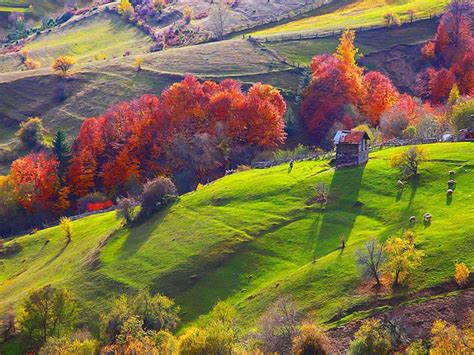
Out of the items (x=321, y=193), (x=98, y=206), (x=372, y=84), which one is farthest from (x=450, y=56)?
(x=98, y=206)

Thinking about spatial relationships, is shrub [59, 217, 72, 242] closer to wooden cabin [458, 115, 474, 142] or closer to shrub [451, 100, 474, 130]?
wooden cabin [458, 115, 474, 142]

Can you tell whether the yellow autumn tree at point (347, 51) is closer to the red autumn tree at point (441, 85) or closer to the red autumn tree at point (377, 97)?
the red autumn tree at point (377, 97)

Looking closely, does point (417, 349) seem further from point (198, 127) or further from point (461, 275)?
point (198, 127)

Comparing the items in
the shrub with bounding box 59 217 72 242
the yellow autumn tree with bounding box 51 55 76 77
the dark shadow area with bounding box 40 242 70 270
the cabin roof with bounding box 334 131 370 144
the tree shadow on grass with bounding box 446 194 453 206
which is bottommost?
the dark shadow area with bounding box 40 242 70 270

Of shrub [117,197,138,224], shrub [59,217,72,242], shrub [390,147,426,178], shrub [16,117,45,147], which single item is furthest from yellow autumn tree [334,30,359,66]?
shrub [59,217,72,242]

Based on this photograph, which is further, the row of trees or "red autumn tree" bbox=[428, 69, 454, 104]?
"red autumn tree" bbox=[428, 69, 454, 104]

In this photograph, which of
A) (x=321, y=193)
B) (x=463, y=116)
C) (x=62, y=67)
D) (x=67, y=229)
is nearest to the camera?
(x=321, y=193)
